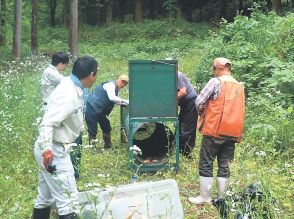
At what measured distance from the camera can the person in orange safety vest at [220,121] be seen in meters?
6.18

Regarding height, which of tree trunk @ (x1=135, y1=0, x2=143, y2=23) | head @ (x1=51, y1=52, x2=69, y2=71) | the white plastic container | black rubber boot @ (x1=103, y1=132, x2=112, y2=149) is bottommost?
black rubber boot @ (x1=103, y1=132, x2=112, y2=149)

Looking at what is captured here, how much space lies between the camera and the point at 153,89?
748 centimetres

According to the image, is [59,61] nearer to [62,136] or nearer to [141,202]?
[62,136]

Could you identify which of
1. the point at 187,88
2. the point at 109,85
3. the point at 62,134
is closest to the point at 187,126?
the point at 187,88

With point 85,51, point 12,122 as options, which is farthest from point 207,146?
point 85,51

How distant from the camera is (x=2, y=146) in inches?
319

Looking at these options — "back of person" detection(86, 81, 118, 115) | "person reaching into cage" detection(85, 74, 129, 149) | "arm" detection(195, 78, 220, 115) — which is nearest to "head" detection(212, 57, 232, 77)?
"arm" detection(195, 78, 220, 115)

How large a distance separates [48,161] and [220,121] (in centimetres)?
237

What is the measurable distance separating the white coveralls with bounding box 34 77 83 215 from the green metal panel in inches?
97.6

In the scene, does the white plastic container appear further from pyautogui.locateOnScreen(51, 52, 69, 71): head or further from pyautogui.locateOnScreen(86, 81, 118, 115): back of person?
pyautogui.locateOnScreen(86, 81, 118, 115): back of person

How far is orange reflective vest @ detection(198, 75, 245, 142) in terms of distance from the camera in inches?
243

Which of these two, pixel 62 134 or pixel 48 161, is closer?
pixel 48 161

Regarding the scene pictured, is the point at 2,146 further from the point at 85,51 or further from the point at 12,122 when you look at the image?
the point at 85,51

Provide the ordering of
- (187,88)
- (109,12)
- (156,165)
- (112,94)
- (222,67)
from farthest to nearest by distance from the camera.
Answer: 1. (109,12)
2. (112,94)
3. (187,88)
4. (156,165)
5. (222,67)
